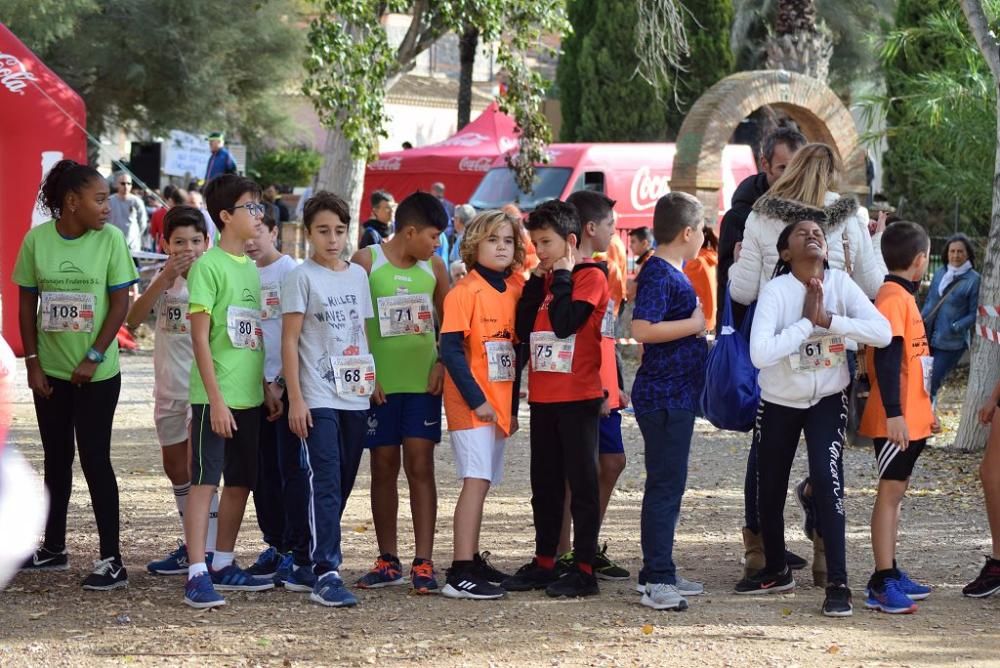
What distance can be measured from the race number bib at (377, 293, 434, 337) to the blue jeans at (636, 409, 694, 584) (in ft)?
3.42

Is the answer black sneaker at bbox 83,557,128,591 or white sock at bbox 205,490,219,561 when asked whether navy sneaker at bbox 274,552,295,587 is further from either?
black sneaker at bbox 83,557,128,591

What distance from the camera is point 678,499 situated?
6.06 m

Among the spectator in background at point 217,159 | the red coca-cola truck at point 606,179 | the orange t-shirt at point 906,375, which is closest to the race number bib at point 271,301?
the orange t-shirt at point 906,375

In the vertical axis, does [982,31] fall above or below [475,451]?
above

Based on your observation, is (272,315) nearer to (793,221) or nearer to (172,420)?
(172,420)

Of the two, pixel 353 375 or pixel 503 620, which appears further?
pixel 353 375

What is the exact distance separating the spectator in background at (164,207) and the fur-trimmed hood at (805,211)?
31.4ft

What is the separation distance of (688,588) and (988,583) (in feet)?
4.18

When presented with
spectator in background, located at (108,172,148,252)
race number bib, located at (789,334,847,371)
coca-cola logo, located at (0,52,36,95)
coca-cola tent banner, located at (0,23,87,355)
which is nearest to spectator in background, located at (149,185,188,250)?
spectator in background, located at (108,172,148,252)

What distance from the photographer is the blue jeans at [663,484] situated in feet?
19.6

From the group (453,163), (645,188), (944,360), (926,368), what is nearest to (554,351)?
(926,368)

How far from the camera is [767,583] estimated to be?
6.22 m

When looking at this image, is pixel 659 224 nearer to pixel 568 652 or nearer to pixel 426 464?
pixel 426 464

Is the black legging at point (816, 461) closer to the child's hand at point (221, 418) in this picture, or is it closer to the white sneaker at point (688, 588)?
the white sneaker at point (688, 588)
